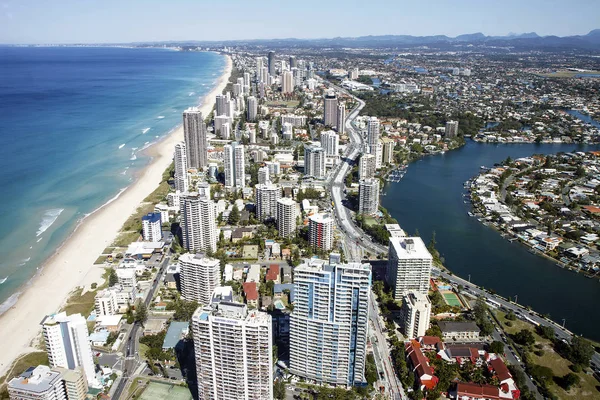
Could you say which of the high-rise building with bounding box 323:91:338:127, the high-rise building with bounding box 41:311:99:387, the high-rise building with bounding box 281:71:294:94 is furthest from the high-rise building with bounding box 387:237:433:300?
the high-rise building with bounding box 281:71:294:94

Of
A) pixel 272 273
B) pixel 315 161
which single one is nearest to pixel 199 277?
pixel 272 273

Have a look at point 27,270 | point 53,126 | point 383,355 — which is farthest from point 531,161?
point 53,126

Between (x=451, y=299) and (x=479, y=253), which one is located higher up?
(x=451, y=299)

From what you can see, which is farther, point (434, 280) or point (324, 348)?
point (434, 280)

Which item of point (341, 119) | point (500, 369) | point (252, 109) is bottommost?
point (500, 369)

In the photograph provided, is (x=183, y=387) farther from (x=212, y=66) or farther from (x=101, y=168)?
(x=212, y=66)

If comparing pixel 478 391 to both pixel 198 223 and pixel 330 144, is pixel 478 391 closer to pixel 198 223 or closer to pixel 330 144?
pixel 198 223

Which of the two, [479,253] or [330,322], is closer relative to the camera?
[330,322]
